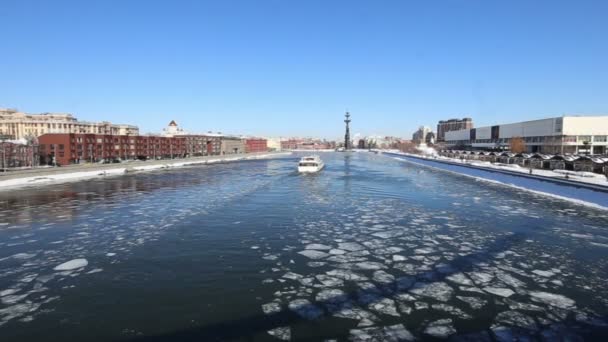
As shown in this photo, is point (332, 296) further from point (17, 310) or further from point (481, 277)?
point (17, 310)

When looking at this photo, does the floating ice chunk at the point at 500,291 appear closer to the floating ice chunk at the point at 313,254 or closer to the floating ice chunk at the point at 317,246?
the floating ice chunk at the point at 313,254

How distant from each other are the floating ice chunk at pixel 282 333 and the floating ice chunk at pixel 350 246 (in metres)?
5.21

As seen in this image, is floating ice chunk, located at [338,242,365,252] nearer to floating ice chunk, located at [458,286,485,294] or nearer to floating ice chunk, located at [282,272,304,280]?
floating ice chunk, located at [282,272,304,280]

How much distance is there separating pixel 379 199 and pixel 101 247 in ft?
52.7

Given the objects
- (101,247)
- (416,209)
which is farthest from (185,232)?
(416,209)

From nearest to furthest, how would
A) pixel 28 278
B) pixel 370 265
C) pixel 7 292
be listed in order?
pixel 7 292, pixel 28 278, pixel 370 265

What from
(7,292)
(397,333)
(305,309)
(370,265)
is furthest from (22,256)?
(397,333)

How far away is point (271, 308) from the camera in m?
6.98

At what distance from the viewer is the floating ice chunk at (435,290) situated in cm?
753

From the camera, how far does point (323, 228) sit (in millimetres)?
14211

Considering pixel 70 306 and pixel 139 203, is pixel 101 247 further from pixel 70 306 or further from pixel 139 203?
pixel 139 203

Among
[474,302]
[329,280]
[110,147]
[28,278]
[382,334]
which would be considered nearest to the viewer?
[382,334]

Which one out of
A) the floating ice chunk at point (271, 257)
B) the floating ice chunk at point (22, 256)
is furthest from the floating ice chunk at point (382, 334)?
the floating ice chunk at point (22, 256)

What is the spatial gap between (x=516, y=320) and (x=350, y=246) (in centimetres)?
553
